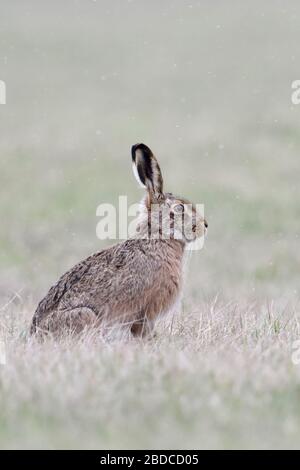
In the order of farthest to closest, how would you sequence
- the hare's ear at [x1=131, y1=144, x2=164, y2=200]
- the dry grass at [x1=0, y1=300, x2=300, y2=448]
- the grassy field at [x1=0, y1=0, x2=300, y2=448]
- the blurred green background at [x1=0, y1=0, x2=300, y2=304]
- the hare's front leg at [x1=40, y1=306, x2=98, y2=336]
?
the blurred green background at [x1=0, y1=0, x2=300, y2=304]
the hare's ear at [x1=131, y1=144, x2=164, y2=200]
the hare's front leg at [x1=40, y1=306, x2=98, y2=336]
the grassy field at [x1=0, y1=0, x2=300, y2=448]
the dry grass at [x1=0, y1=300, x2=300, y2=448]

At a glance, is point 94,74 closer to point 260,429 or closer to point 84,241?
point 84,241

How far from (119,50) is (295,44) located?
20.7 feet

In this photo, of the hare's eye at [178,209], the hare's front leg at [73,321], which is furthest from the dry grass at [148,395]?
the hare's eye at [178,209]

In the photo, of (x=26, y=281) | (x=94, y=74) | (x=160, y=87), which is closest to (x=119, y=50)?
(x=94, y=74)

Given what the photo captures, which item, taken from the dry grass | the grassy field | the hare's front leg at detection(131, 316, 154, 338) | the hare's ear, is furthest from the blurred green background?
the dry grass

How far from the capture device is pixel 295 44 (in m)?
31.8

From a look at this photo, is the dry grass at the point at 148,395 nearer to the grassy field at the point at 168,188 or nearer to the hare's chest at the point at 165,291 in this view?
the grassy field at the point at 168,188

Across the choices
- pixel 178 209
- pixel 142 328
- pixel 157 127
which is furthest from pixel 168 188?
pixel 142 328

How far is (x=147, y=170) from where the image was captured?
24.9 ft

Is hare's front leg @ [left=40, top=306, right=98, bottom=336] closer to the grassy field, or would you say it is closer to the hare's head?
the grassy field

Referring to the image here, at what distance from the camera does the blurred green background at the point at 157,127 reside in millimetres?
16297

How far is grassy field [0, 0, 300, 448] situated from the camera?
511cm

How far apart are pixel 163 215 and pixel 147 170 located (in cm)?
39

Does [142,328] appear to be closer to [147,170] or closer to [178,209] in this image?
[178,209]
